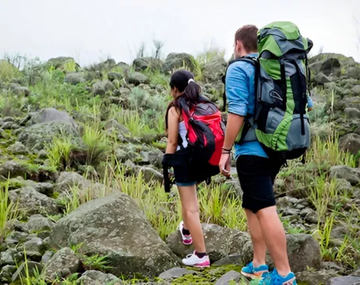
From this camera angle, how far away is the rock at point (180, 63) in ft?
51.6

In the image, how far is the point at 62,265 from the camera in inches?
153

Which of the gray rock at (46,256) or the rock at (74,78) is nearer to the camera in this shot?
the gray rock at (46,256)

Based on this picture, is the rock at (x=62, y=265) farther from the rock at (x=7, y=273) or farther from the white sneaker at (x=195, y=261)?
the white sneaker at (x=195, y=261)

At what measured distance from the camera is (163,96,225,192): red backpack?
4.43 meters

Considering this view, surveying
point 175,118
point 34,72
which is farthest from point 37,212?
point 34,72

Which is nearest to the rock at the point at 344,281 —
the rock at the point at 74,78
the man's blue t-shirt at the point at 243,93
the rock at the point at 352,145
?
the man's blue t-shirt at the point at 243,93

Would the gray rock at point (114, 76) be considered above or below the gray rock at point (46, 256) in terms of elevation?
above

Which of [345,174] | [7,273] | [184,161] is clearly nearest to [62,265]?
[7,273]

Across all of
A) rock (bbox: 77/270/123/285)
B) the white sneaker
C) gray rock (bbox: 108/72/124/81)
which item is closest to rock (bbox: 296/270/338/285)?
the white sneaker

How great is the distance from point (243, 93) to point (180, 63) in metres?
12.6

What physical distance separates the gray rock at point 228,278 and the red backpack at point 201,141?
0.88 m

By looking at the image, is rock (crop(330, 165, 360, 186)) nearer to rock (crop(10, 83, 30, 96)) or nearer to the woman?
the woman

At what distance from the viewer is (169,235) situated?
5.11 metres

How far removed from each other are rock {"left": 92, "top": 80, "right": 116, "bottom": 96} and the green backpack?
9.28 metres
